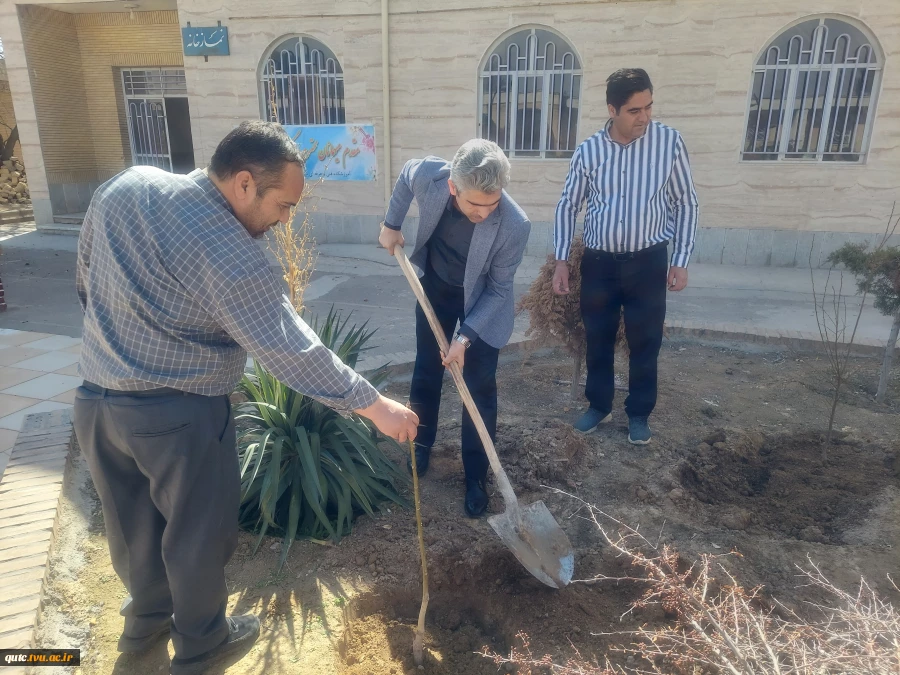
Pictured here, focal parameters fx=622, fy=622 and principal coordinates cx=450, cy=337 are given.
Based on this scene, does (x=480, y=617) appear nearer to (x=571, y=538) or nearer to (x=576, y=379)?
(x=571, y=538)

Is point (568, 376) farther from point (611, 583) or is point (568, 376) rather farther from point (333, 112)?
point (333, 112)

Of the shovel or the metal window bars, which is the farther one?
the metal window bars

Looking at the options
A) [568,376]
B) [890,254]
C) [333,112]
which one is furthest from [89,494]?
[333,112]

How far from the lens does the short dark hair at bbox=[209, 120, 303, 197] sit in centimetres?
173

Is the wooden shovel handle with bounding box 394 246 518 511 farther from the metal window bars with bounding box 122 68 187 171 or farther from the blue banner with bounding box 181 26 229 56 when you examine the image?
the metal window bars with bounding box 122 68 187 171

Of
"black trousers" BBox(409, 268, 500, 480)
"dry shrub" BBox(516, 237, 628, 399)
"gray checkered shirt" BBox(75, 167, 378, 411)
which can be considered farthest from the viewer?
"dry shrub" BBox(516, 237, 628, 399)

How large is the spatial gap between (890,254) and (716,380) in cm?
138

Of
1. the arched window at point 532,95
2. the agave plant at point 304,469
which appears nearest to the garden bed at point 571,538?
the agave plant at point 304,469

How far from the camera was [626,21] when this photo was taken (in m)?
8.23

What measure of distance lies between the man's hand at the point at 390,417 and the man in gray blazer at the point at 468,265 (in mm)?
783

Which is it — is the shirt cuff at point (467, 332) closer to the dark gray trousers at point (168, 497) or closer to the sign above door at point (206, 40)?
the dark gray trousers at point (168, 497)

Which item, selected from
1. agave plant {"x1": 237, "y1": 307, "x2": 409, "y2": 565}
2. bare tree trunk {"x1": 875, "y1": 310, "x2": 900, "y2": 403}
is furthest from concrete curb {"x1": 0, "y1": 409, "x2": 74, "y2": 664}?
bare tree trunk {"x1": 875, "y1": 310, "x2": 900, "y2": 403}

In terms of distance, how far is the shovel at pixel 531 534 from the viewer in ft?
8.39

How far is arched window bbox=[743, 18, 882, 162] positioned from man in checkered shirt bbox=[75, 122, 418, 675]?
8.25 metres
